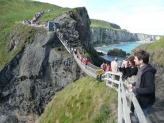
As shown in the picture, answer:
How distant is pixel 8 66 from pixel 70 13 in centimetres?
2040

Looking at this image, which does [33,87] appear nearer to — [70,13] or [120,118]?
[70,13]

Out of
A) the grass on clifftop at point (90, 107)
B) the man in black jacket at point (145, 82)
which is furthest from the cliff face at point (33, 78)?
the man in black jacket at point (145, 82)

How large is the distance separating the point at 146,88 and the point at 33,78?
41.7 meters

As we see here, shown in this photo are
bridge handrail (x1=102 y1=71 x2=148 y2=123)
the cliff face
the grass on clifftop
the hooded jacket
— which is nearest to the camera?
bridge handrail (x1=102 y1=71 x2=148 y2=123)

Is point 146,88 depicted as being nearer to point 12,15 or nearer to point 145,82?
point 145,82

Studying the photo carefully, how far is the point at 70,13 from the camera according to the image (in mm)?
59844

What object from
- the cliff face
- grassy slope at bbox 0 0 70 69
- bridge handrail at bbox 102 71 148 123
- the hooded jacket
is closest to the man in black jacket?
the hooded jacket

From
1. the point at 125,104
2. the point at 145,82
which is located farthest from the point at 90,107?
the point at 145,82

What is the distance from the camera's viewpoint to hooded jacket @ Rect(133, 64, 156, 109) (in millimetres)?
6227

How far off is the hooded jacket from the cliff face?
116ft

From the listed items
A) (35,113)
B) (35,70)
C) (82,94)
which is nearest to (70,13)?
(35,70)

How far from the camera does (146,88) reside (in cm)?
622

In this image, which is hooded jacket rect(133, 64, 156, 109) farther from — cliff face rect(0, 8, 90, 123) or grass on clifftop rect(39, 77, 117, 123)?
cliff face rect(0, 8, 90, 123)

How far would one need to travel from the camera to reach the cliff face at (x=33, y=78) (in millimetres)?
44250
